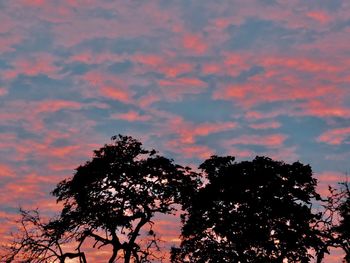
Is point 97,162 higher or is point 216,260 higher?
point 97,162

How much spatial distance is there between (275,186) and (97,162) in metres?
17.3

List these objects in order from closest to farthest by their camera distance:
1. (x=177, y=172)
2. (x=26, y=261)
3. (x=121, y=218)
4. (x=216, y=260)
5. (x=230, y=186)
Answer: (x=26, y=261) → (x=121, y=218) → (x=177, y=172) → (x=216, y=260) → (x=230, y=186)

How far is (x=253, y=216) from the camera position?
50438 mm

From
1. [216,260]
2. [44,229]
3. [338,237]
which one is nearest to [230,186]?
[216,260]

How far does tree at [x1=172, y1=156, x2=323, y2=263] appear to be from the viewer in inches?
1939

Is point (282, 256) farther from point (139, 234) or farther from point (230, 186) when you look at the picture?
point (139, 234)

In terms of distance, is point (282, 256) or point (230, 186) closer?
point (282, 256)

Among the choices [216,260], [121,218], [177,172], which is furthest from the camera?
[216,260]

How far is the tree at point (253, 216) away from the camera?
49.2 m

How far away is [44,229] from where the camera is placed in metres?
41.5

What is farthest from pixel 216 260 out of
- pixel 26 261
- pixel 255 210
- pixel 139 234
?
pixel 26 261

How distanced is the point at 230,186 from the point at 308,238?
8.66 meters

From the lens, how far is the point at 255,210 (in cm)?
5072

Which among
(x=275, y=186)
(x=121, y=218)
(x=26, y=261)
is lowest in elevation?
(x=26, y=261)
